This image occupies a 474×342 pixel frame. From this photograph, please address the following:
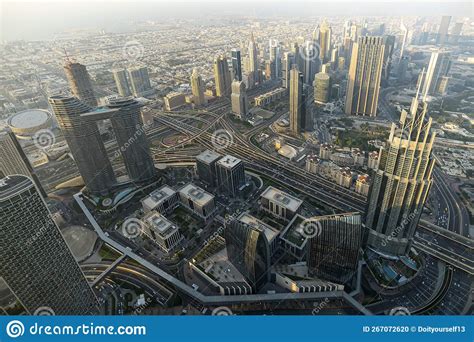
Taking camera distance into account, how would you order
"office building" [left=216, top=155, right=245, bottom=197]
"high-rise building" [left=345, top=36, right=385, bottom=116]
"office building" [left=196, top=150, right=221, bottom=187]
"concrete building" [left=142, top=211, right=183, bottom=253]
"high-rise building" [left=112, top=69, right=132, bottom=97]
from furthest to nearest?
"high-rise building" [left=112, top=69, right=132, bottom=97] → "high-rise building" [left=345, top=36, right=385, bottom=116] → "office building" [left=196, top=150, right=221, bottom=187] → "office building" [left=216, top=155, right=245, bottom=197] → "concrete building" [left=142, top=211, right=183, bottom=253]

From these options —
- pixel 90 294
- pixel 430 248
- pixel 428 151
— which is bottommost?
pixel 430 248

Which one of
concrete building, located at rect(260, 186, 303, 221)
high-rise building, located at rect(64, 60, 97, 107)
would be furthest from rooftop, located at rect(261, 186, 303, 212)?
high-rise building, located at rect(64, 60, 97, 107)

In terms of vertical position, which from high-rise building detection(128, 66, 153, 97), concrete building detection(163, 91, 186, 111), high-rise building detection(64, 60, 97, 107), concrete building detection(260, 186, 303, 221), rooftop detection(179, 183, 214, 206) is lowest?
concrete building detection(260, 186, 303, 221)

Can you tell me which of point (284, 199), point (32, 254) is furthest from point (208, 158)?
point (32, 254)

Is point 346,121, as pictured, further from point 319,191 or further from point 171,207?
point 171,207

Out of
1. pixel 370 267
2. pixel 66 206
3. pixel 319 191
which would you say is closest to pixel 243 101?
pixel 319 191

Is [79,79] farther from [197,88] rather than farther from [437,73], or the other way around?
[437,73]

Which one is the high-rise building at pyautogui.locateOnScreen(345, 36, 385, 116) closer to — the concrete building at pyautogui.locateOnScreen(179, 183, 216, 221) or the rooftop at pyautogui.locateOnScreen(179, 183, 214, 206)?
the rooftop at pyautogui.locateOnScreen(179, 183, 214, 206)
